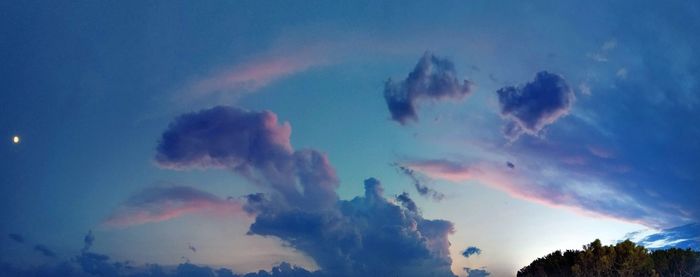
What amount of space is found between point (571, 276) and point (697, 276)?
65.4ft

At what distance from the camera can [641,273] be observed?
8531 centimetres

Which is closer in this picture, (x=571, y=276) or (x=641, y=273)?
(x=641, y=273)

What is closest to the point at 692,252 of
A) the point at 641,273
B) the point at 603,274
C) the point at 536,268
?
the point at 641,273

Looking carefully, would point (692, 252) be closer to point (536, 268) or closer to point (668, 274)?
point (668, 274)

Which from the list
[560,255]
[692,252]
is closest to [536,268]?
[560,255]

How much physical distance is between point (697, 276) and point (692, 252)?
4242 millimetres

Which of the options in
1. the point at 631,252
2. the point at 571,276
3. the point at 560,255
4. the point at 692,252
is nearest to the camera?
the point at 631,252

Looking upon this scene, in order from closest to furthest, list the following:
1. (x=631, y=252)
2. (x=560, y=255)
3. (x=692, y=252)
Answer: (x=631, y=252) < (x=692, y=252) < (x=560, y=255)

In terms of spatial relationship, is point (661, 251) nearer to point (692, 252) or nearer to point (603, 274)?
point (692, 252)

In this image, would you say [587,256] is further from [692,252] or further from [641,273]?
[692,252]

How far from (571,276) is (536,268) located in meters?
13.0

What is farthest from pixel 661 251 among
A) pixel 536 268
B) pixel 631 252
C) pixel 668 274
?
pixel 536 268

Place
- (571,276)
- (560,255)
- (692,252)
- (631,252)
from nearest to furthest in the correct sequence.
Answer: (631,252) < (692,252) < (571,276) < (560,255)

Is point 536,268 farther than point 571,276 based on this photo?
Yes
